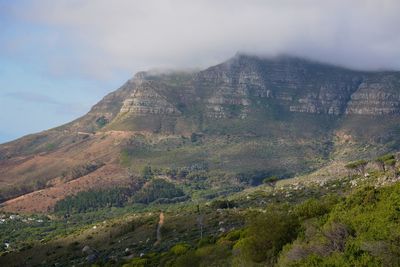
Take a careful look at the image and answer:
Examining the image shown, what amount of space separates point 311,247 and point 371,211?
12.5 meters

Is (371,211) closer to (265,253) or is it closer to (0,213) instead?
(265,253)

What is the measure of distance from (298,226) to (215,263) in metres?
8.91

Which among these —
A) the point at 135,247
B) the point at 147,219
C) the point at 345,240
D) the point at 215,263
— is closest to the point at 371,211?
the point at 345,240

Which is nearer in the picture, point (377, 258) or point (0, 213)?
point (377, 258)

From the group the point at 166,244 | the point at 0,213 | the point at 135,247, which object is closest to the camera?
the point at 166,244

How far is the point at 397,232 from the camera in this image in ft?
122

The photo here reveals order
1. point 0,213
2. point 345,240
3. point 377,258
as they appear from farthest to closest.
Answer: point 0,213 → point 345,240 → point 377,258

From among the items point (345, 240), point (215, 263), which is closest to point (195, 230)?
point (215, 263)

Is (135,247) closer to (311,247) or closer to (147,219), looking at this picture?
(147,219)

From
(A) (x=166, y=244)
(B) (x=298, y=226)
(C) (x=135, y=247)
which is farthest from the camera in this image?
(C) (x=135, y=247)

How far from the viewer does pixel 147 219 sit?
110m

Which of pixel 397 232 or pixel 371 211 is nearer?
pixel 397 232

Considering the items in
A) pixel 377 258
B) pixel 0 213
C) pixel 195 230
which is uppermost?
pixel 377 258

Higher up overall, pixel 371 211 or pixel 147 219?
pixel 371 211
